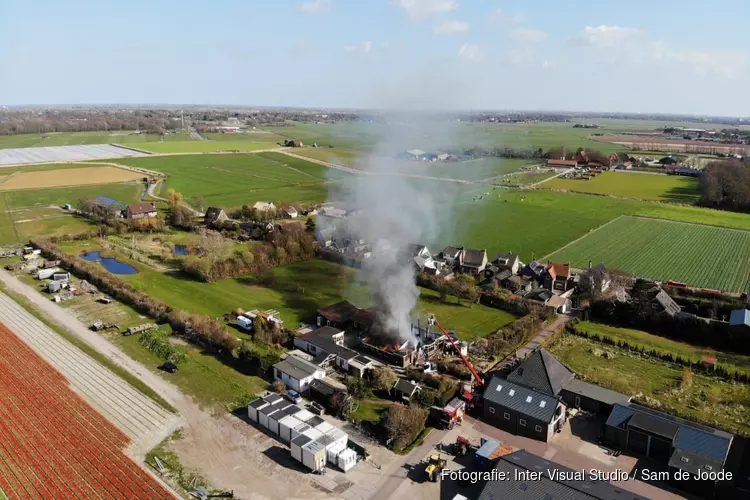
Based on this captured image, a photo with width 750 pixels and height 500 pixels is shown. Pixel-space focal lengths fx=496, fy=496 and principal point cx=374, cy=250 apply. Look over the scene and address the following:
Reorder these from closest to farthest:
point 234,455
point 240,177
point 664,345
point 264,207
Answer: point 234,455 < point 664,345 < point 264,207 < point 240,177

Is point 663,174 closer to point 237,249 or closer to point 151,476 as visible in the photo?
point 237,249

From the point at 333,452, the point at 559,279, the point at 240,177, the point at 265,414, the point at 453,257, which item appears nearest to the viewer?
the point at 333,452

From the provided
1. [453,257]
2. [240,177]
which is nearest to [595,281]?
[453,257]

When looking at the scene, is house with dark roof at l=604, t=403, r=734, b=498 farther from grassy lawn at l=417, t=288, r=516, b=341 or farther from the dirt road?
the dirt road

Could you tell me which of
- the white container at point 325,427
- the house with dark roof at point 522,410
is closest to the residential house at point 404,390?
the house with dark roof at point 522,410

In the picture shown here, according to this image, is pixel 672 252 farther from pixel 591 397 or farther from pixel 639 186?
pixel 639 186

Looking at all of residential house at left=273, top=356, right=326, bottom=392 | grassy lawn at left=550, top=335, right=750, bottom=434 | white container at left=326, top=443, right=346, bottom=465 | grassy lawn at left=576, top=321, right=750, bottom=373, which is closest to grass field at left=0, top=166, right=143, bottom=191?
residential house at left=273, top=356, right=326, bottom=392

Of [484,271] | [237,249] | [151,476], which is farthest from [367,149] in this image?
[151,476]

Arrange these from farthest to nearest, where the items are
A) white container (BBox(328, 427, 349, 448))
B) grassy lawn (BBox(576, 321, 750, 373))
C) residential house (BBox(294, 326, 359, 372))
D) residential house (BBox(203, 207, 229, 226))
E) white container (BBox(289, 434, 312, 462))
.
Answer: residential house (BBox(203, 207, 229, 226))
grassy lawn (BBox(576, 321, 750, 373))
residential house (BBox(294, 326, 359, 372))
white container (BBox(328, 427, 349, 448))
white container (BBox(289, 434, 312, 462))
